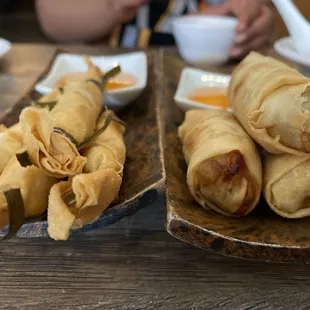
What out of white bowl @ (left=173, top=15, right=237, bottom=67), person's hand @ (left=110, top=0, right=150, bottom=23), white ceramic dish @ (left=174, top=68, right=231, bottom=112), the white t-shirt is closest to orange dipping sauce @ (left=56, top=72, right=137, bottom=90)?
white ceramic dish @ (left=174, top=68, right=231, bottom=112)

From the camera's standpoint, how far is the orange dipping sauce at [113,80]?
1.44m

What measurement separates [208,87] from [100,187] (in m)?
0.87

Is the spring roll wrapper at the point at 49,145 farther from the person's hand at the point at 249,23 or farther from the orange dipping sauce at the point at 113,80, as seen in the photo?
the person's hand at the point at 249,23

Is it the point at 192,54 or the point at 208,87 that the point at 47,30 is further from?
the point at 208,87

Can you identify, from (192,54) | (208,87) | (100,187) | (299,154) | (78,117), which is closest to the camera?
(100,187)

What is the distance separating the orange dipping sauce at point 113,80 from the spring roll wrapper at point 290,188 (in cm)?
70

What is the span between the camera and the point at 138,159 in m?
1.01

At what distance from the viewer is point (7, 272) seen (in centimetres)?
75

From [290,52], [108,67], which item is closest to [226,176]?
[290,52]

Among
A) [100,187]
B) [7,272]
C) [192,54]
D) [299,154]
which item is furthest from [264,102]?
[192,54]

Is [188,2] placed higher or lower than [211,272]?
lower

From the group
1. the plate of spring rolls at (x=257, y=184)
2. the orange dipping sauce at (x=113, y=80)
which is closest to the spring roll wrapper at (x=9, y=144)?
the plate of spring rolls at (x=257, y=184)

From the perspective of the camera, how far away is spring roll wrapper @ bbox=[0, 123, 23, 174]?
32.9 inches

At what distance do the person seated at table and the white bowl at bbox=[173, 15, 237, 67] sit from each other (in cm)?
49
